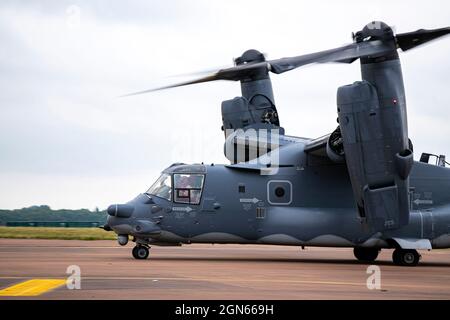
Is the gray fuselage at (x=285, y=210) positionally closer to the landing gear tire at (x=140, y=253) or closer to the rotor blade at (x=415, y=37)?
the landing gear tire at (x=140, y=253)

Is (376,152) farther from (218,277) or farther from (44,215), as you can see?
(44,215)

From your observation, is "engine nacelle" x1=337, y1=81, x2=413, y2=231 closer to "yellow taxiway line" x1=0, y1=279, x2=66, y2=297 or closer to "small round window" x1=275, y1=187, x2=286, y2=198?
"small round window" x1=275, y1=187, x2=286, y2=198

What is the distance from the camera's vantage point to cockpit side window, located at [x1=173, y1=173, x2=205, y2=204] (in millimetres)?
25797

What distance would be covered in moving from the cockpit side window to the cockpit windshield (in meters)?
0.20

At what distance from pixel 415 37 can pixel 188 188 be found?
866cm

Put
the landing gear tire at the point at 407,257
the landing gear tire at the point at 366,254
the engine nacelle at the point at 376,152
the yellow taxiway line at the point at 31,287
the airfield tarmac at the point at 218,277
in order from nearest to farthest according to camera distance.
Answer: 1. the yellow taxiway line at the point at 31,287
2. the airfield tarmac at the point at 218,277
3. the engine nacelle at the point at 376,152
4. the landing gear tire at the point at 407,257
5. the landing gear tire at the point at 366,254

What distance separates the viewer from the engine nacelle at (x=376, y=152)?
21.8 meters

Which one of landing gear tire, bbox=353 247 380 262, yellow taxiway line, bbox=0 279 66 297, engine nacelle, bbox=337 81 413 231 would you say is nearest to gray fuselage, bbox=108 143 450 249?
landing gear tire, bbox=353 247 380 262

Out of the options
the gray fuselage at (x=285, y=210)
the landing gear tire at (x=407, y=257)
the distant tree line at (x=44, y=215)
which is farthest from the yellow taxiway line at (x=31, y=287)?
the distant tree line at (x=44, y=215)

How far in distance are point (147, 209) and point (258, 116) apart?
7452mm

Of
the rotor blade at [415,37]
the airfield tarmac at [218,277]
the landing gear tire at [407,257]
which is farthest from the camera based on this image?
the landing gear tire at [407,257]

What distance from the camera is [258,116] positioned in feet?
102

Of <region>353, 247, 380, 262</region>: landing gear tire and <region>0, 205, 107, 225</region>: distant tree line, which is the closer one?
<region>353, 247, 380, 262</region>: landing gear tire

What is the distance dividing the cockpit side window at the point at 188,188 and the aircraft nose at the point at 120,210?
1.52 meters
